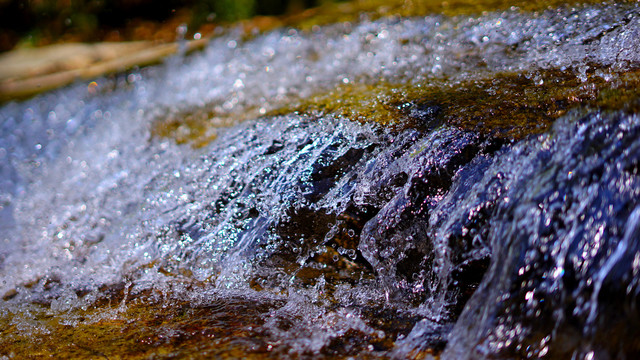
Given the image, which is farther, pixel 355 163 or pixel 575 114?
pixel 355 163

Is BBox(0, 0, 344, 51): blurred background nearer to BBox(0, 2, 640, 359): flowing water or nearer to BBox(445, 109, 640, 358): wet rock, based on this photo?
BBox(0, 2, 640, 359): flowing water

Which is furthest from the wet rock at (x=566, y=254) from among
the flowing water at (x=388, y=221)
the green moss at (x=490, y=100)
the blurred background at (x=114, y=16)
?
the blurred background at (x=114, y=16)

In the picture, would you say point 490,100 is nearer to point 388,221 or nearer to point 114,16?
point 388,221

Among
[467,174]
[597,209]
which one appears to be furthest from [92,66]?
[597,209]

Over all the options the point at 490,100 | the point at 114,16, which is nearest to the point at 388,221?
the point at 490,100

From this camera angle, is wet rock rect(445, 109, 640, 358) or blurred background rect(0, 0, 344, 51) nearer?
wet rock rect(445, 109, 640, 358)

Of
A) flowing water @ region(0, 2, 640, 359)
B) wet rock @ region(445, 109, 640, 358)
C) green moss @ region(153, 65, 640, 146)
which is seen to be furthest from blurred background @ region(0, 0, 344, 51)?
wet rock @ region(445, 109, 640, 358)

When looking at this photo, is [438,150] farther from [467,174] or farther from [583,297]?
[583,297]
